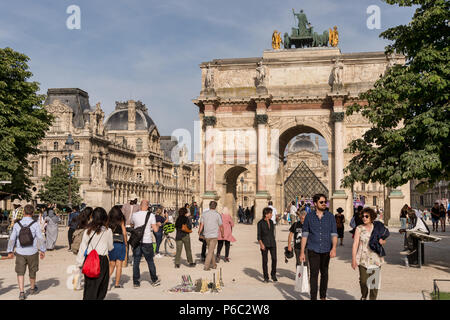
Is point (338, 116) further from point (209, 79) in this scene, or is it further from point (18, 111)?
point (18, 111)

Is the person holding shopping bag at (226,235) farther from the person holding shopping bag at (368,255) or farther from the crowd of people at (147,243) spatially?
the person holding shopping bag at (368,255)

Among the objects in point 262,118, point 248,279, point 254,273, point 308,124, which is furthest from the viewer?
point 308,124

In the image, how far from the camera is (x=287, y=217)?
41.3 meters

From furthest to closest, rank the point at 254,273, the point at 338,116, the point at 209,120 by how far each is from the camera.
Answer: the point at 209,120, the point at 338,116, the point at 254,273

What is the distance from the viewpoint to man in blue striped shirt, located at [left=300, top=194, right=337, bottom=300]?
30.5 feet

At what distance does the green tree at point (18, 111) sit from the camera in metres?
25.0

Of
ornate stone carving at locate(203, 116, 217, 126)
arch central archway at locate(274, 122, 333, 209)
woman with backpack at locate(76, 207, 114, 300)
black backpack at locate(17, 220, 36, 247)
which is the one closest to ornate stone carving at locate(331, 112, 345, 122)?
arch central archway at locate(274, 122, 333, 209)

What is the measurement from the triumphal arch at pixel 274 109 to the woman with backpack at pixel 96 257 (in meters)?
31.0

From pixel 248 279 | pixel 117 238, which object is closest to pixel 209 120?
pixel 248 279

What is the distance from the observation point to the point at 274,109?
4134cm

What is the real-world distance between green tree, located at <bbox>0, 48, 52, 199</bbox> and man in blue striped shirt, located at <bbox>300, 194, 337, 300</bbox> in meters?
17.8

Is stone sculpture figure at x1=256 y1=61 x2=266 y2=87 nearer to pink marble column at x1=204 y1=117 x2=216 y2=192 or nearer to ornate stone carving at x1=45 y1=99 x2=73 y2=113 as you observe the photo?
pink marble column at x1=204 y1=117 x2=216 y2=192

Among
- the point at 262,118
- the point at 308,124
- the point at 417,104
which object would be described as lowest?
the point at 417,104

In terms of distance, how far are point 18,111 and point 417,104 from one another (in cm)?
1992
